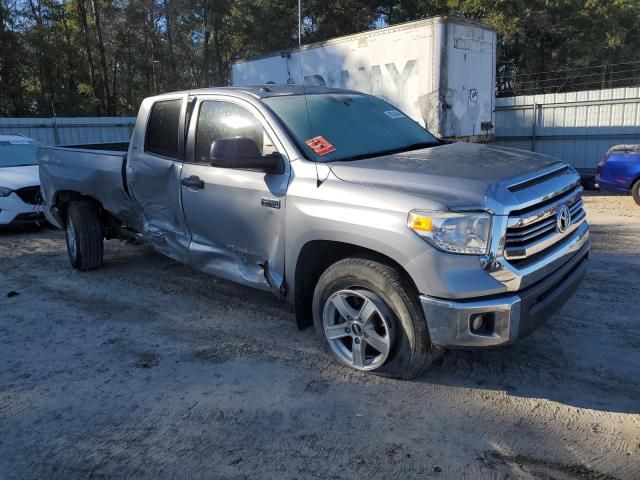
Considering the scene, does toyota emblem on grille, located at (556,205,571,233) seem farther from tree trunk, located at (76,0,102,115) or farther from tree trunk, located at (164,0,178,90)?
tree trunk, located at (164,0,178,90)

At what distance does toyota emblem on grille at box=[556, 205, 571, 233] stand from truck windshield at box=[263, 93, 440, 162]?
4.03 ft

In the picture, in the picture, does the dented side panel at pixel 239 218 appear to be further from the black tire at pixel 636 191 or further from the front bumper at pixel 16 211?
the black tire at pixel 636 191

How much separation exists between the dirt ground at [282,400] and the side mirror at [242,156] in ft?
4.49

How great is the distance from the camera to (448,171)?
11.0ft

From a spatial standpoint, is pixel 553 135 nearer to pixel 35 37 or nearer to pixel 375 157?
pixel 375 157

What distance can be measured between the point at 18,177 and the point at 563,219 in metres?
8.22

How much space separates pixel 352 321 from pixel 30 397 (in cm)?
212

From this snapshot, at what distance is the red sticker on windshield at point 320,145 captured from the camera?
384 cm

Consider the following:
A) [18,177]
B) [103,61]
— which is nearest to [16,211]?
[18,177]

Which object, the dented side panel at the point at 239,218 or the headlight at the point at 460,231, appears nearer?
the headlight at the point at 460,231

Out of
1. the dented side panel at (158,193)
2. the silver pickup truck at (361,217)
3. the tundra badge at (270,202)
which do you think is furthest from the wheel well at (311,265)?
the dented side panel at (158,193)

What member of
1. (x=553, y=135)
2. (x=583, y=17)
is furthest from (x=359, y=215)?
(x=583, y=17)

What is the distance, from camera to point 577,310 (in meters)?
4.56

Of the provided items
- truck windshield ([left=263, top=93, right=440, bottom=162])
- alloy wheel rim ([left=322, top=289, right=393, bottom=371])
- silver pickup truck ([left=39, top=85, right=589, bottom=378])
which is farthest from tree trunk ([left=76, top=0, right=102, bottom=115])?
alloy wheel rim ([left=322, top=289, right=393, bottom=371])
